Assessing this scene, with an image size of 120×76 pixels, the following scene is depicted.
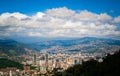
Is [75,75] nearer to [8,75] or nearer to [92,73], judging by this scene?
[92,73]

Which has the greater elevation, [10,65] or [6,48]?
[6,48]

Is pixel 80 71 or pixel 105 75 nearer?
pixel 105 75

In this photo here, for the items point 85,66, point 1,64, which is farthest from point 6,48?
point 85,66

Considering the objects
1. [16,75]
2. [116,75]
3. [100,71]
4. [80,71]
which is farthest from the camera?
[16,75]

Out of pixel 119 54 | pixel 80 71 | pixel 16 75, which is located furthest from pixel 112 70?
pixel 16 75

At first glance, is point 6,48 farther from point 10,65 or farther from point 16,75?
point 16,75

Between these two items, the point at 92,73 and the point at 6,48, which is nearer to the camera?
the point at 92,73

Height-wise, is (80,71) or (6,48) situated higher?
(6,48)

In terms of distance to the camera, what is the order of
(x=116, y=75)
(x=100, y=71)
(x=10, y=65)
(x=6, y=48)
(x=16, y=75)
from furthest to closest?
(x=6, y=48)
(x=10, y=65)
(x=16, y=75)
(x=100, y=71)
(x=116, y=75)

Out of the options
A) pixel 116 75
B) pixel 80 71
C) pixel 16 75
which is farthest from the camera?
pixel 16 75
